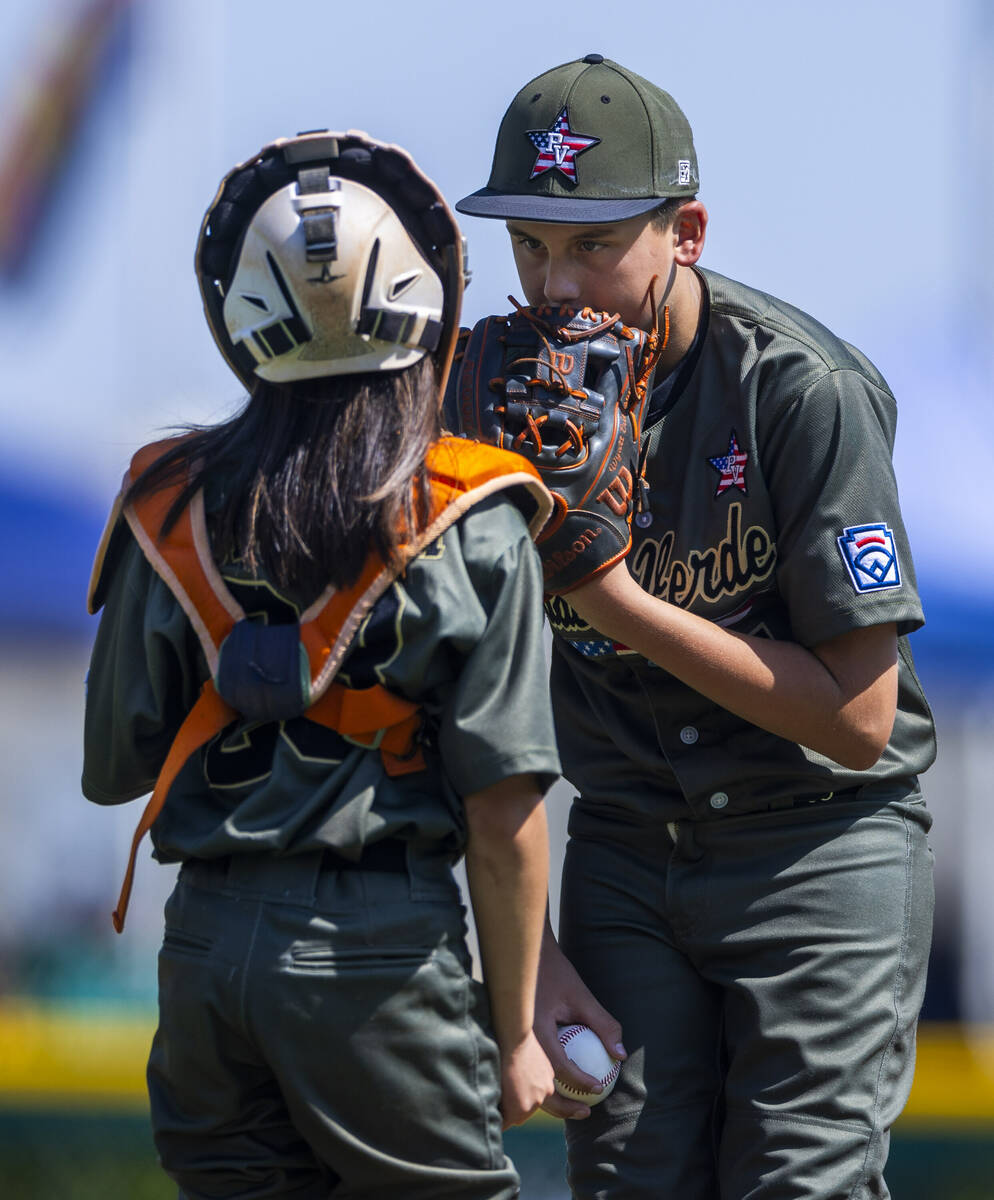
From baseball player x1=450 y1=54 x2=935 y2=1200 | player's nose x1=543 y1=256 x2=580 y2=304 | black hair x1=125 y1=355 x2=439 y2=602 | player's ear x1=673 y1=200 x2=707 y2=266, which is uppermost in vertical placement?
player's ear x1=673 y1=200 x2=707 y2=266

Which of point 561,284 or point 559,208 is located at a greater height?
point 559,208

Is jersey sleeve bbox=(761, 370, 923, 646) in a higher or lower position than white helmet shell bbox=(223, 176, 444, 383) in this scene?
lower

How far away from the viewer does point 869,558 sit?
244 centimetres

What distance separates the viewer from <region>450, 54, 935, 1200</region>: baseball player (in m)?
2.45

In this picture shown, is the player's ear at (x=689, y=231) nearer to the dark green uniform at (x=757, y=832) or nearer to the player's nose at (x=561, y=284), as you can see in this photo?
the dark green uniform at (x=757, y=832)

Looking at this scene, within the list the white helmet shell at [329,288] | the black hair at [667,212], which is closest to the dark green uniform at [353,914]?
the white helmet shell at [329,288]

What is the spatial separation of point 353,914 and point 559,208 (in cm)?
125

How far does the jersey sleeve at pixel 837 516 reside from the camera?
243 centimetres

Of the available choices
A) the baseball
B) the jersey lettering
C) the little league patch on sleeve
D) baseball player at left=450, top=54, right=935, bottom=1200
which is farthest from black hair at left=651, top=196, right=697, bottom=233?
the baseball

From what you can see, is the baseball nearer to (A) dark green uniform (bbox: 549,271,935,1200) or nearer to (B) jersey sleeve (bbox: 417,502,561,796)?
(A) dark green uniform (bbox: 549,271,935,1200)

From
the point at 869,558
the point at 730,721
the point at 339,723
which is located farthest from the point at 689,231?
the point at 339,723

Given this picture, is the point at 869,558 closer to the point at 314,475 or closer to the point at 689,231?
the point at 689,231

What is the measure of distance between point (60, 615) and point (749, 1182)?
3.68 metres

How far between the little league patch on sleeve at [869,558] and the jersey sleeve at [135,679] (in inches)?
41.9
